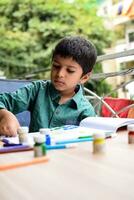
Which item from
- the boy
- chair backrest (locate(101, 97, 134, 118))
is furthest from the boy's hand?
chair backrest (locate(101, 97, 134, 118))

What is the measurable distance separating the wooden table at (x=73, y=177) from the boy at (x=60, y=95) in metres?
0.57

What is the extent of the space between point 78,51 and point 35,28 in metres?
7.68

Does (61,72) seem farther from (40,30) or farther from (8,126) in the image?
(40,30)

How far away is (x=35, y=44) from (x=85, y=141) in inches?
316

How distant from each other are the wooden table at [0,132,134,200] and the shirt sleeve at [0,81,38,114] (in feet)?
1.91

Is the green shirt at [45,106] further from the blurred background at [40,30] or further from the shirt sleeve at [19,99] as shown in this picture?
the blurred background at [40,30]

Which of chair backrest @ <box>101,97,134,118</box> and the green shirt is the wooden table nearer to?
the green shirt

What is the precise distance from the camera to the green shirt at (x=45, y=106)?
Result: 1221mm

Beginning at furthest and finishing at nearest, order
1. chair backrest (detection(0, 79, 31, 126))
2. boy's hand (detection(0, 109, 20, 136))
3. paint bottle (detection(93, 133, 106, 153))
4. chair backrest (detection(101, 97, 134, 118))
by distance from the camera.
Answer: chair backrest (detection(0, 79, 31, 126)) → chair backrest (detection(101, 97, 134, 118)) → boy's hand (detection(0, 109, 20, 136)) → paint bottle (detection(93, 133, 106, 153))

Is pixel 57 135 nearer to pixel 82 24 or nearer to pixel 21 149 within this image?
pixel 21 149

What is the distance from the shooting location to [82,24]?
8.92 m

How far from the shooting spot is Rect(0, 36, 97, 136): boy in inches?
48.4

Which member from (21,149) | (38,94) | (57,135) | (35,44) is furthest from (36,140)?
(35,44)

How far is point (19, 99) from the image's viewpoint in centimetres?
126
